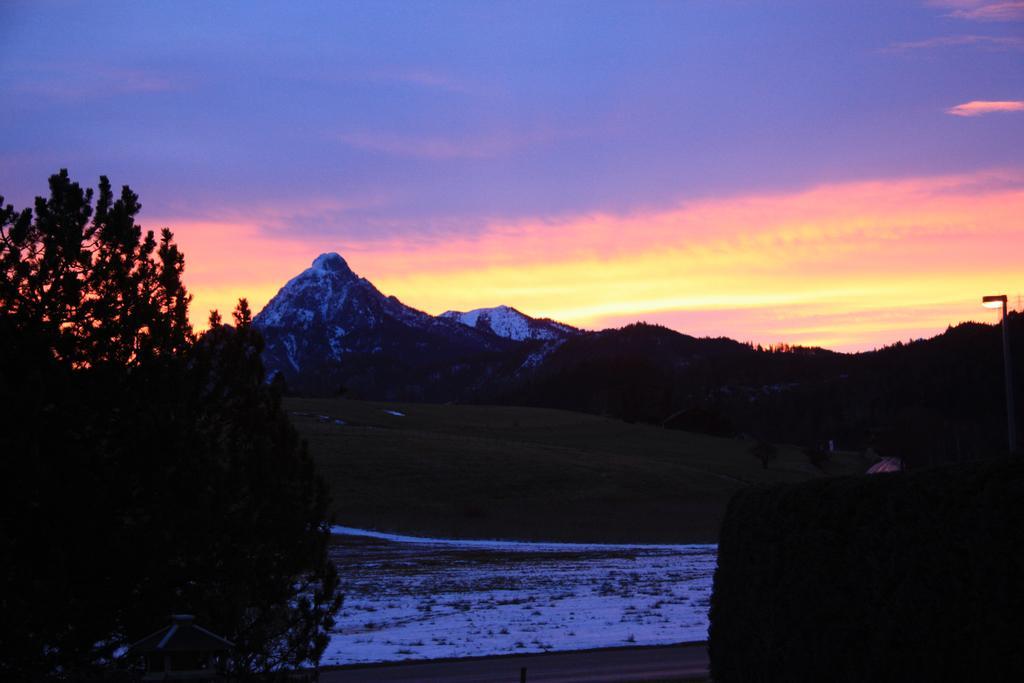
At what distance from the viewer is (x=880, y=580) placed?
31.7ft

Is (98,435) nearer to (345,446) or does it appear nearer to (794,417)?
(345,446)

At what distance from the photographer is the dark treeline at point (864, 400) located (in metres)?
79.0

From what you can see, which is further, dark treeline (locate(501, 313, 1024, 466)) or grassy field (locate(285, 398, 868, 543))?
dark treeline (locate(501, 313, 1024, 466))

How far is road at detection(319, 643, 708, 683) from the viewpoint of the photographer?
59.3ft

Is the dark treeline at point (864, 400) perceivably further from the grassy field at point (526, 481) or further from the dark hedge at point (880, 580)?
the dark hedge at point (880, 580)

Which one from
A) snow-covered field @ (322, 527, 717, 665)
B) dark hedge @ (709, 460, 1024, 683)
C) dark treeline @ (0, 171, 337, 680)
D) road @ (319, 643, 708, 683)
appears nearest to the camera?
dark hedge @ (709, 460, 1024, 683)

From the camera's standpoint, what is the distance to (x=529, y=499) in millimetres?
68438

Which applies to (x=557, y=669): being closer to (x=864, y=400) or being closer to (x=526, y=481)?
(x=526, y=481)

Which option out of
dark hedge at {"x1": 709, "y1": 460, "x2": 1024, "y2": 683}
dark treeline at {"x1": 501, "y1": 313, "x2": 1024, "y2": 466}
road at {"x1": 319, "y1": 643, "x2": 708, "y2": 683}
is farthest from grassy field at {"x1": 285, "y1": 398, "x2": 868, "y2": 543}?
dark hedge at {"x1": 709, "y1": 460, "x2": 1024, "y2": 683}

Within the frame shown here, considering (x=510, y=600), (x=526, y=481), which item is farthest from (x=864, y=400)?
(x=510, y=600)

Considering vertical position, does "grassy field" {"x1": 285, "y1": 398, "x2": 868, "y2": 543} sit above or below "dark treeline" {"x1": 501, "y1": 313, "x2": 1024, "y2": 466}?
below

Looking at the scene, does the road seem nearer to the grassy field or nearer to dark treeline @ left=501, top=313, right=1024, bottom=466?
the grassy field

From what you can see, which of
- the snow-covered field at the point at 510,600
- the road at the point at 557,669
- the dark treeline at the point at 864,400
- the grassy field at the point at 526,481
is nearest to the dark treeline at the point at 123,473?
the road at the point at 557,669

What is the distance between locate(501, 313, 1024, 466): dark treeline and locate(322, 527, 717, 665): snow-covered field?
2421cm
